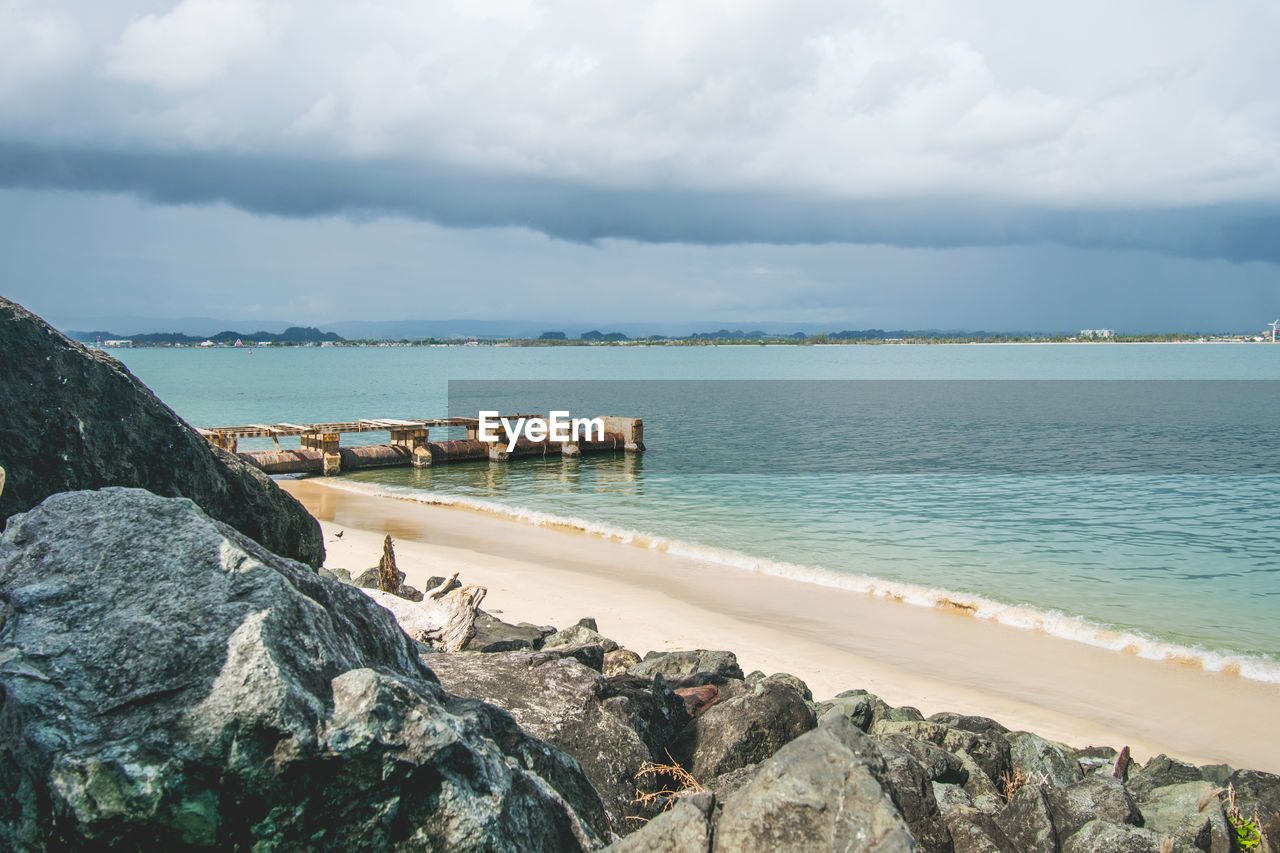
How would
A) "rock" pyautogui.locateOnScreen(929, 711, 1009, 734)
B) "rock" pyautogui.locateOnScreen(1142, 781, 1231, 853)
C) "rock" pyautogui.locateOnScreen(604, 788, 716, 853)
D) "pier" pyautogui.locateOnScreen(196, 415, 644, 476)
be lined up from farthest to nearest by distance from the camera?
1. "pier" pyautogui.locateOnScreen(196, 415, 644, 476)
2. "rock" pyautogui.locateOnScreen(929, 711, 1009, 734)
3. "rock" pyautogui.locateOnScreen(1142, 781, 1231, 853)
4. "rock" pyautogui.locateOnScreen(604, 788, 716, 853)

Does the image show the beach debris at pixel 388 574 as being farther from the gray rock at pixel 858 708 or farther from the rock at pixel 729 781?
the rock at pixel 729 781

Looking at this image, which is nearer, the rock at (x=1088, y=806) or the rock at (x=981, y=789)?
the rock at (x=1088, y=806)

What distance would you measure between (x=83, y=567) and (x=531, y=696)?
292 centimetres

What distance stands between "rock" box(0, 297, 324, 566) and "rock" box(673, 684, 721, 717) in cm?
369

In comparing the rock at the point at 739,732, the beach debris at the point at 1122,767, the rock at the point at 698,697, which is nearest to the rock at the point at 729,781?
the rock at the point at 739,732

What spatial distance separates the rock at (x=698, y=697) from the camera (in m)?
7.11

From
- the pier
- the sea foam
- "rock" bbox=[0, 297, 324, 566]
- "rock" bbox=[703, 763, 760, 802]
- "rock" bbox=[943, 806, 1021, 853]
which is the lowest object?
the sea foam

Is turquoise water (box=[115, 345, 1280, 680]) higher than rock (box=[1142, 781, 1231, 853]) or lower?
lower

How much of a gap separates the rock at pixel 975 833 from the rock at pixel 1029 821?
189 millimetres

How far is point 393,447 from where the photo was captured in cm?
3850

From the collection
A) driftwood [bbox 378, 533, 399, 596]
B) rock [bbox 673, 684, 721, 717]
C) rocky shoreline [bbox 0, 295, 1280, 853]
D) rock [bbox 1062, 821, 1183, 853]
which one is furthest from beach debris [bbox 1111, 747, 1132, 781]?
driftwood [bbox 378, 533, 399, 596]

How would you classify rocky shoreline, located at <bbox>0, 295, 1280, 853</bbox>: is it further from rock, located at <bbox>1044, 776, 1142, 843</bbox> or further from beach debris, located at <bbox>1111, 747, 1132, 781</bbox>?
beach debris, located at <bbox>1111, 747, 1132, 781</bbox>

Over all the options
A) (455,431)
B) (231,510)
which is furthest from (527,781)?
(455,431)

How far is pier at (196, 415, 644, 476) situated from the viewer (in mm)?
35312
